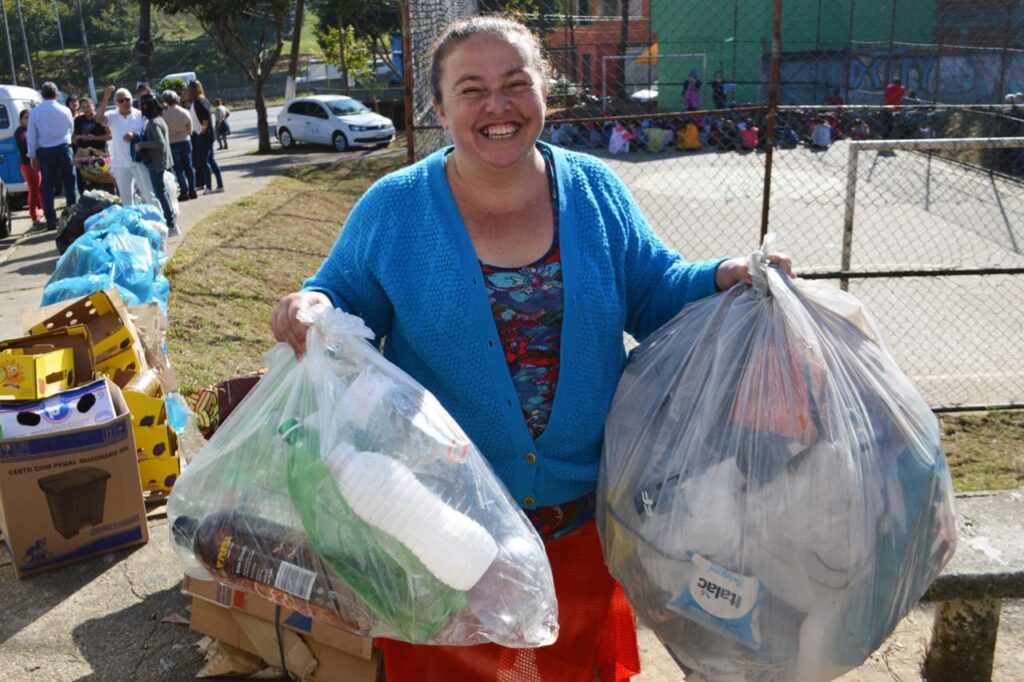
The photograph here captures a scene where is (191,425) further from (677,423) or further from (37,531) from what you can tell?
(677,423)

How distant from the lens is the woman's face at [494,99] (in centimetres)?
186

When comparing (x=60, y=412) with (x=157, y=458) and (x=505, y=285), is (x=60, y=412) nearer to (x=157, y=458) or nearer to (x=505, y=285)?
(x=157, y=458)

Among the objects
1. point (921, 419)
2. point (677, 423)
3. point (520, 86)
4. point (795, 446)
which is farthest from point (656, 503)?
point (520, 86)

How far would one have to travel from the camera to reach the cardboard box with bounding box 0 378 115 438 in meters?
2.95

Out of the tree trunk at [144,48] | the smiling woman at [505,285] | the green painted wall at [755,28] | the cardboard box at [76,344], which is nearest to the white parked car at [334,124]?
the tree trunk at [144,48]

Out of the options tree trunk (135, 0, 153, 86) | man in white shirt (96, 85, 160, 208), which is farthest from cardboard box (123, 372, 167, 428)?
tree trunk (135, 0, 153, 86)

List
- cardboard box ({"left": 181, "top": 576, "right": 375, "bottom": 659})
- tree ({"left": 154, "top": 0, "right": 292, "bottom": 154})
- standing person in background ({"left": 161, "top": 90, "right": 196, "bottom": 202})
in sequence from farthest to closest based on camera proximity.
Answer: tree ({"left": 154, "top": 0, "right": 292, "bottom": 154}) → standing person in background ({"left": 161, "top": 90, "right": 196, "bottom": 202}) → cardboard box ({"left": 181, "top": 576, "right": 375, "bottom": 659})

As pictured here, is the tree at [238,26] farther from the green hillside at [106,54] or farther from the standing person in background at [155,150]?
the green hillside at [106,54]

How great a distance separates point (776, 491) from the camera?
65.9 inches

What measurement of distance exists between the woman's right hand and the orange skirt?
0.68 metres

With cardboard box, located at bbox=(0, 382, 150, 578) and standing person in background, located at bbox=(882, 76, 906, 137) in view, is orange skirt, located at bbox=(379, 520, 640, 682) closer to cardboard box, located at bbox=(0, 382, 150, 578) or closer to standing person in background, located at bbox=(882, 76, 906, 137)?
cardboard box, located at bbox=(0, 382, 150, 578)

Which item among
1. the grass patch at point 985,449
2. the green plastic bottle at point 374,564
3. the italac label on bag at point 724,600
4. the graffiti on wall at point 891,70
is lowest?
the grass patch at point 985,449

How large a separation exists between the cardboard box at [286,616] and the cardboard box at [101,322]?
4.71 feet

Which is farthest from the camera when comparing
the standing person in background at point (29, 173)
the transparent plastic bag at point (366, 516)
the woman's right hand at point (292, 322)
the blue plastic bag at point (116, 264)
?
the standing person in background at point (29, 173)
